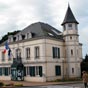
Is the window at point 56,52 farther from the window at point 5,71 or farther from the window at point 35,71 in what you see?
the window at point 5,71

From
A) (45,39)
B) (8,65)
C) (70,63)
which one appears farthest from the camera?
(8,65)

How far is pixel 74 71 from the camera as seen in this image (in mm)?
50969

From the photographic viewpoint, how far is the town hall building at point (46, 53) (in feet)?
157

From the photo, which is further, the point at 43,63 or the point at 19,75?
the point at 19,75

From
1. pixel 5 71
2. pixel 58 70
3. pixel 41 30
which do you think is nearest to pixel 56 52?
pixel 58 70

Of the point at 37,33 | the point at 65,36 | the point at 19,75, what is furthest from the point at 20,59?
the point at 65,36

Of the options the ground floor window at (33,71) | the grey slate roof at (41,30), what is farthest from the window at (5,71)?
the grey slate roof at (41,30)

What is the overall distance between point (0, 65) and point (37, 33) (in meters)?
13.2

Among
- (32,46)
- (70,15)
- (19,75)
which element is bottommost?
(19,75)

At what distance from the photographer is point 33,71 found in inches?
1935

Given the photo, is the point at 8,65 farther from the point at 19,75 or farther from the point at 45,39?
the point at 45,39

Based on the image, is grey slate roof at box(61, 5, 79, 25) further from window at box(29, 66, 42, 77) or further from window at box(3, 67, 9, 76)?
window at box(3, 67, 9, 76)

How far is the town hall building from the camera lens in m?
47.9

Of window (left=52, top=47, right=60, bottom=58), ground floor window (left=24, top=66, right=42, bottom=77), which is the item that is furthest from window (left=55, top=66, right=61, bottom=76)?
ground floor window (left=24, top=66, right=42, bottom=77)
